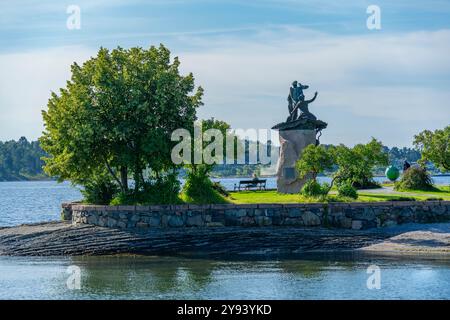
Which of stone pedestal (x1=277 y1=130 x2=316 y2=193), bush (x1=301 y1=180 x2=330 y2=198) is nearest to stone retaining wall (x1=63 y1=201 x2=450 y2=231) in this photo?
bush (x1=301 y1=180 x2=330 y2=198)

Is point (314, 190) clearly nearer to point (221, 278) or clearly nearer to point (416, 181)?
point (416, 181)

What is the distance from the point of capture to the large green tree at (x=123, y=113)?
3866 centimetres

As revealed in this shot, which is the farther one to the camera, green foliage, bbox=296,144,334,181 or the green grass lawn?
green foliage, bbox=296,144,334,181

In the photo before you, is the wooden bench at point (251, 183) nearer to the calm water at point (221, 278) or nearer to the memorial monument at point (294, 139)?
the memorial monument at point (294, 139)

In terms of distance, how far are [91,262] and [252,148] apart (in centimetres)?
2501

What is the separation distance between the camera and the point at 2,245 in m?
36.8

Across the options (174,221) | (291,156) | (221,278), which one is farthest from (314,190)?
(221,278)

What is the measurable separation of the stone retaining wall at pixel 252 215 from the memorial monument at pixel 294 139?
7743 mm

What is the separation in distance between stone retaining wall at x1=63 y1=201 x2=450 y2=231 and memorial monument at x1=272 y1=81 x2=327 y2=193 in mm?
7743

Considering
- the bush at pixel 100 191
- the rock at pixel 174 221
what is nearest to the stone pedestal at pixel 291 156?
the bush at pixel 100 191

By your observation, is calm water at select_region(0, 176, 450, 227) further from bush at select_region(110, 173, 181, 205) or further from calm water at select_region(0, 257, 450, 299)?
calm water at select_region(0, 257, 450, 299)

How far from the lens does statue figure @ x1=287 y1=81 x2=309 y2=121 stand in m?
46.0
